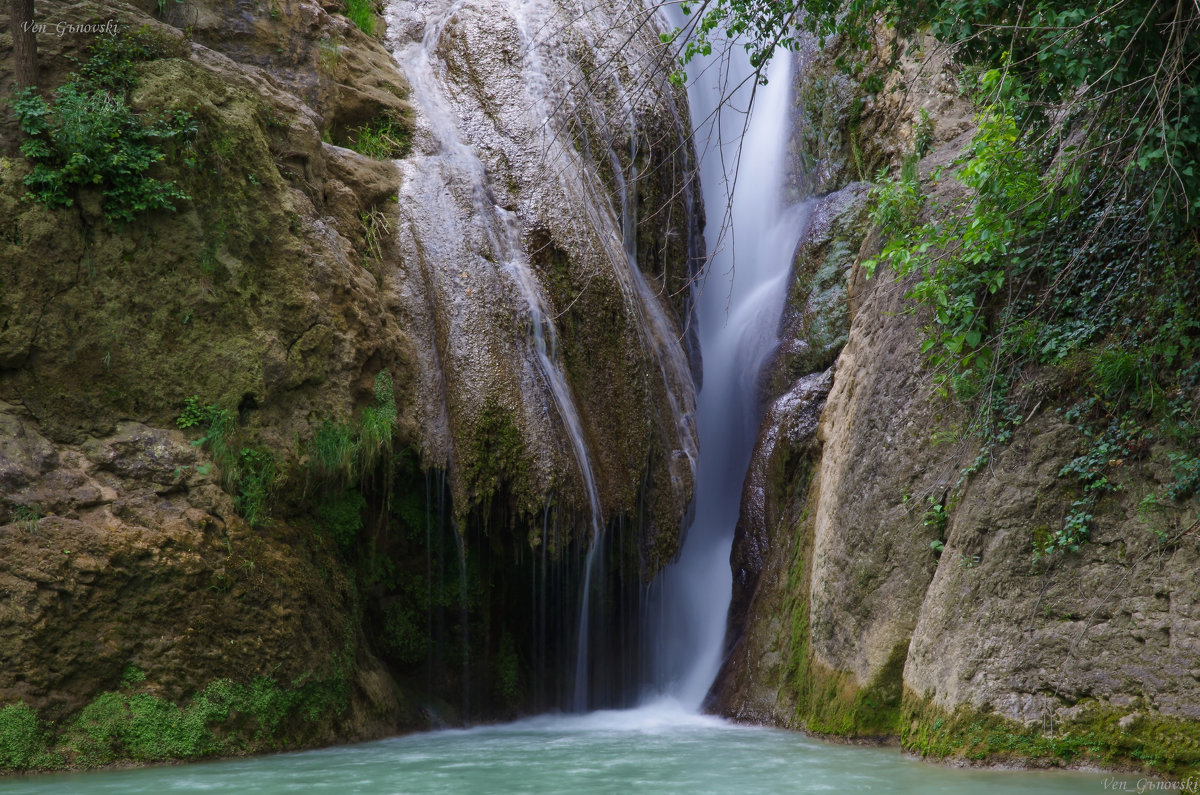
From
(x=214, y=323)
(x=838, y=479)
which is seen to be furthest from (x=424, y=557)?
(x=838, y=479)

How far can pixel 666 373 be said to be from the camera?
1207 cm

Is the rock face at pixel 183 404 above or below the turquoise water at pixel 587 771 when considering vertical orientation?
above

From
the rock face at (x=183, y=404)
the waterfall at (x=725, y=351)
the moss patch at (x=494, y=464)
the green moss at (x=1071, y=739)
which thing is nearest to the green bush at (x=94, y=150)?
the rock face at (x=183, y=404)

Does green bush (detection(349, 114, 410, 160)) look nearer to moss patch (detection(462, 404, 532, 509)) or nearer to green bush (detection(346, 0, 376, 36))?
green bush (detection(346, 0, 376, 36))

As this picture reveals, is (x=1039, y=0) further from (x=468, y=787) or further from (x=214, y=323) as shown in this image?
(x=214, y=323)

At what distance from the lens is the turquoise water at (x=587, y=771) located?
611cm

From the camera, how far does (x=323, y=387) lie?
904cm

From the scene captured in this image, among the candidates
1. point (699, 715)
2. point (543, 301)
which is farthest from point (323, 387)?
point (699, 715)

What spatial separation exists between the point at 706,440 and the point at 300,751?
740 centimetres

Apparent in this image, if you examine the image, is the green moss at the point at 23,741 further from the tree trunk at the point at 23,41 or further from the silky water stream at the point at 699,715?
the tree trunk at the point at 23,41

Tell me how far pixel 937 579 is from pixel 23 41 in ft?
29.9

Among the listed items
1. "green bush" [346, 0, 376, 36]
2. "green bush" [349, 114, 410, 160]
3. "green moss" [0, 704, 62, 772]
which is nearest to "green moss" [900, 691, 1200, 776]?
"green moss" [0, 704, 62, 772]

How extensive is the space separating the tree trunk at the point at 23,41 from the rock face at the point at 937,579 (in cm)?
829

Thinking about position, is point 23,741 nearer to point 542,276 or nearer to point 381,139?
point 542,276
